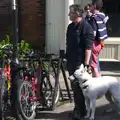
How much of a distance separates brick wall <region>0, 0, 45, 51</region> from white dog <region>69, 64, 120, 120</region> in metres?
5.30

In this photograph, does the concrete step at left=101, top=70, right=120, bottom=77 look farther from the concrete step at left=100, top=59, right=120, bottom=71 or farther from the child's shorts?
the child's shorts

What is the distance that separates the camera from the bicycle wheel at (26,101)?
6.18 m

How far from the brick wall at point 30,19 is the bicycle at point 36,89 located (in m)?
4.46

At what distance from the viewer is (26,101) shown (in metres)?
6.36

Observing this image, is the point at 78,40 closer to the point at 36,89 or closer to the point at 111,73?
the point at 36,89

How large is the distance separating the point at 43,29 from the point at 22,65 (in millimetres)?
5254

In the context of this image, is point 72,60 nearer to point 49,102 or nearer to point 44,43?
point 49,102

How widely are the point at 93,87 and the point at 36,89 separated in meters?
0.97

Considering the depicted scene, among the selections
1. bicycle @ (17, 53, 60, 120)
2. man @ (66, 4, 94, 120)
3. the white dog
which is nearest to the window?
bicycle @ (17, 53, 60, 120)

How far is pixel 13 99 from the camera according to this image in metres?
6.17

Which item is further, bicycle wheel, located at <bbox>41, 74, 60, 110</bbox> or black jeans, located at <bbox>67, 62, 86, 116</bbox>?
bicycle wheel, located at <bbox>41, 74, 60, 110</bbox>

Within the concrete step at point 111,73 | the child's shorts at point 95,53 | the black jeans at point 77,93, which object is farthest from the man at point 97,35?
the concrete step at point 111,73

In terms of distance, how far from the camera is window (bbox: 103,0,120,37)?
1137 cm

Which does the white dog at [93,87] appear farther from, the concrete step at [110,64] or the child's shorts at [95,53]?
the concrete step at [110,64]
